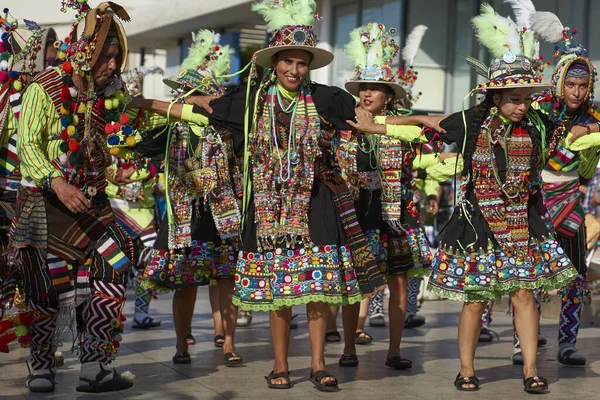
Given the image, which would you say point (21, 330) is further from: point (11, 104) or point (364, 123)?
point (364, 123)

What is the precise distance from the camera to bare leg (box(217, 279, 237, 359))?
339 inches

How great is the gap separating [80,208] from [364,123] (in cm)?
196

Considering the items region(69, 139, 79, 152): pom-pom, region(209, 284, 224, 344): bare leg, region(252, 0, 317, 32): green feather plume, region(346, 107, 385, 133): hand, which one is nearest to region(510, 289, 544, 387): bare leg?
region(346, 107, 385, 133): hand

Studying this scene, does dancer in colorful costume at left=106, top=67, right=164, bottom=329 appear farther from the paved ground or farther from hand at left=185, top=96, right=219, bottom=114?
hand at left=185, top=96, right=219, bottom=114

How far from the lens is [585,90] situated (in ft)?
28.9

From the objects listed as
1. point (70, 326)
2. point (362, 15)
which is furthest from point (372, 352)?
point (362, 15)

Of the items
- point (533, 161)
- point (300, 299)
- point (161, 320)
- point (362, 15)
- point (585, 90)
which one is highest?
point (362, 15)

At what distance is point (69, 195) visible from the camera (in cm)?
671

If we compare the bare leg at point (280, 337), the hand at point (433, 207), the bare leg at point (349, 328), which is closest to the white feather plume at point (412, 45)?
the hand at point (433, 207)

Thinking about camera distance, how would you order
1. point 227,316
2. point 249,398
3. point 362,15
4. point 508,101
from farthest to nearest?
point 362,15
point 227,316
point 508,101
point 249,398

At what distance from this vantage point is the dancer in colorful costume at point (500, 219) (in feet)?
24.1

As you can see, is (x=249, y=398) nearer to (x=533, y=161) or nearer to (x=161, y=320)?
(x=533, y=161)

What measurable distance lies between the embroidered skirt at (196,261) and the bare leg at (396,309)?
4.22 feet

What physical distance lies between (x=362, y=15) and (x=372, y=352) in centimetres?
1528
